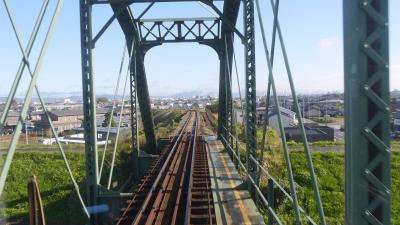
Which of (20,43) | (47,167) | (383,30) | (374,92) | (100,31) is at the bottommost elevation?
(47,167)

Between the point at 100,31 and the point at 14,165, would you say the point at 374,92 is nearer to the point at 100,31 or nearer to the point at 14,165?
the point at 100,31

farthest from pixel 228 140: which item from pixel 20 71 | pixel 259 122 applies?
pixel 259 122

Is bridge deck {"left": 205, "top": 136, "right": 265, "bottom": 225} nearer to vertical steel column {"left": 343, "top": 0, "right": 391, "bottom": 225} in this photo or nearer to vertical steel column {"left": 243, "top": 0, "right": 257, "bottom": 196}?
vertical steel column {"left": 243, "top": 0, "right": 257, "bottom": 196}

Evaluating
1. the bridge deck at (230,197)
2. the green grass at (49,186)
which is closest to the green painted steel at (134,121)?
the bridge deck at (230,197)

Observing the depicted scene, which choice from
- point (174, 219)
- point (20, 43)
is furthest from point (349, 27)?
point (174, 219)

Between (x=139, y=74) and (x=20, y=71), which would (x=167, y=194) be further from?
(x=139, y=74)

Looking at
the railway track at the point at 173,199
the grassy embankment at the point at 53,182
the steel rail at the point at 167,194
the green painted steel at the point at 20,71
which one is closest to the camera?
the green painted steel at the point at 20,71

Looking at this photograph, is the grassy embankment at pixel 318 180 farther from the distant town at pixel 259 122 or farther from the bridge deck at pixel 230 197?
the distant town at pixel 259 122
